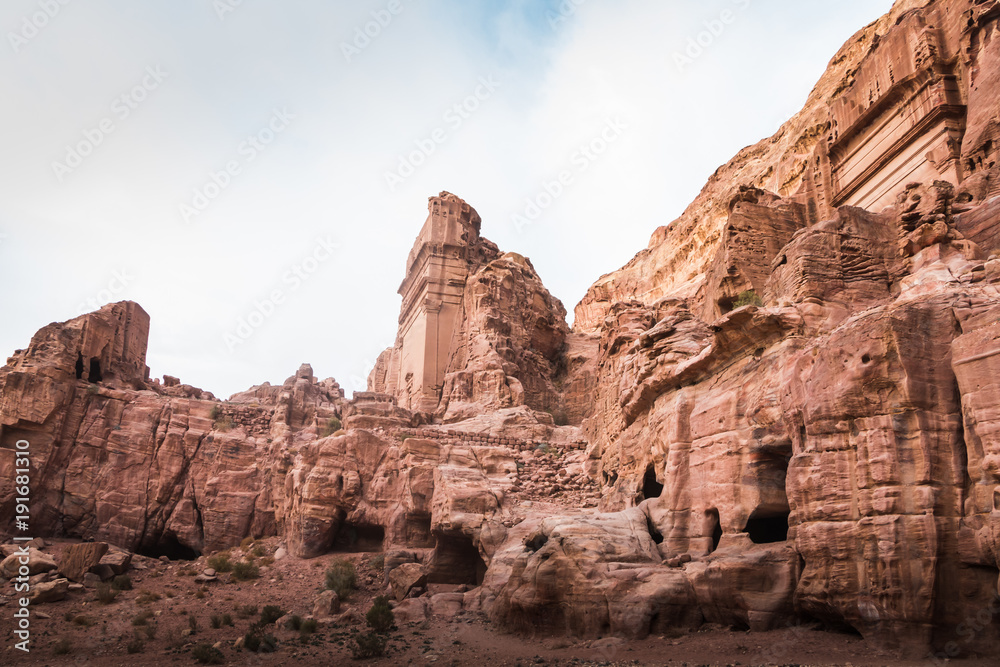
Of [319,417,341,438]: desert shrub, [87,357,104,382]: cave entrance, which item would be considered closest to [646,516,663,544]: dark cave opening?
[319,417,341,438]: desert shrub

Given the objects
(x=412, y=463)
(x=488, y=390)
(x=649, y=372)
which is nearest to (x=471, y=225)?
(x=488, y=390)

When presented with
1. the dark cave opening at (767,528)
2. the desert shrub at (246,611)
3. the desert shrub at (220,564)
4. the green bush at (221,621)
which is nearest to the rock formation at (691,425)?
the dark cave opening at (767,528)

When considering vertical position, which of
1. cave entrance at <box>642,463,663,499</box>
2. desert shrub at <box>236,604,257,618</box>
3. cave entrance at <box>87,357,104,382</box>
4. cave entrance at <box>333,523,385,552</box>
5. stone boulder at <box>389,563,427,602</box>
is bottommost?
desert shrub at <box>236,604,257,618</box>

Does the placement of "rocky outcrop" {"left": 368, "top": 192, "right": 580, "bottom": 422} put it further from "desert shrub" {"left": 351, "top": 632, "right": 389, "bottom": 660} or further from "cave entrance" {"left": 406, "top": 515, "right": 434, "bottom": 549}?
"desert shrub" {"left": 351, "top": 632, "right": 389, "bottom": 660}

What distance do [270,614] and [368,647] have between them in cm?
431

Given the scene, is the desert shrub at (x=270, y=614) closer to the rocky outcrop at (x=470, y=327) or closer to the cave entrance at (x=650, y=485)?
the cave entrance at (x=650, y=485)

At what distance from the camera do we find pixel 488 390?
1060 inches

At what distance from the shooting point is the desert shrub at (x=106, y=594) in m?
16.4

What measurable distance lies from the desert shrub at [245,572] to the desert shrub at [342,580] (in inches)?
95.5

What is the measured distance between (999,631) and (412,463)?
539 inches

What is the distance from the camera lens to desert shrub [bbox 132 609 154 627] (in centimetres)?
1486

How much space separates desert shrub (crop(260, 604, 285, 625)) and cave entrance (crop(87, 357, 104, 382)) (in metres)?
14.4

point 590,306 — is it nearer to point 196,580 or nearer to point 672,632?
point 196,580

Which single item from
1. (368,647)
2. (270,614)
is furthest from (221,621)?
(368,647)
